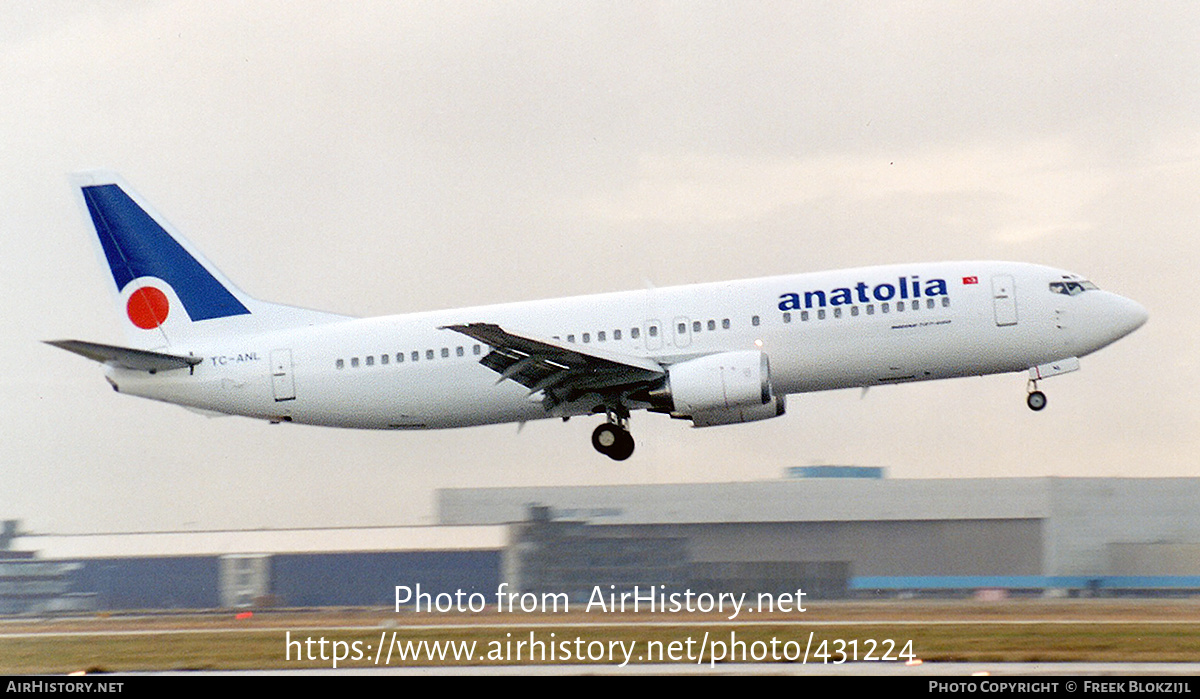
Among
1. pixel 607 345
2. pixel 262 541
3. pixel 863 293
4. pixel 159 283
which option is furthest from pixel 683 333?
pixel 262 541

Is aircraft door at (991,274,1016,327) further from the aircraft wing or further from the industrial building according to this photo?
the industrial building

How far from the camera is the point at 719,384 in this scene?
109 ft

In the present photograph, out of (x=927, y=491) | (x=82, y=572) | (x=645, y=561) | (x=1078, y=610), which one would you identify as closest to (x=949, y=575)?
(x=927, y=491)

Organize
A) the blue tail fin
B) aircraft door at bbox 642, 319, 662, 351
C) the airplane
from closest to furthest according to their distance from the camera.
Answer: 1. the airplane
2. aircraft door at bbox 642, 319, 662, 351
3. the blue tail fin

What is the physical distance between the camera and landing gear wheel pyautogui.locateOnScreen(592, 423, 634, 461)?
36.5m

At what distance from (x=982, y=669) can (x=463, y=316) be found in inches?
631

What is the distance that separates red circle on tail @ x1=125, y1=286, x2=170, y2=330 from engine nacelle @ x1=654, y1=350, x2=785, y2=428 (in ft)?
46.0

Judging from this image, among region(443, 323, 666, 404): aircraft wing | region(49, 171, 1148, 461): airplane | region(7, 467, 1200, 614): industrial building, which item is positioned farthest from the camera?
region(7, 467, 1200, 614): industrial building

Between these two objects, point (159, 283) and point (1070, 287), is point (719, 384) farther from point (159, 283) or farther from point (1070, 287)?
point (159, 283)

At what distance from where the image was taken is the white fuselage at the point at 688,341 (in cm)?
3372

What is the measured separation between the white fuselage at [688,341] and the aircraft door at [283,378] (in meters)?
0.04

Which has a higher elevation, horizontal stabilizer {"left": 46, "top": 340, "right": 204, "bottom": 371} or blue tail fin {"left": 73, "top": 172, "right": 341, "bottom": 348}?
blue tail fin {"left": 73, "top": 172, "right": 341, "bottom": 348}

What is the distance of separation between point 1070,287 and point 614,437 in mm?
11716

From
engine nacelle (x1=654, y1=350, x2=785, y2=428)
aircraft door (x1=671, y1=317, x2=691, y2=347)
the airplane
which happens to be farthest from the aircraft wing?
aircraft door (x1=671, y1=317, x2=691, y2=347)
